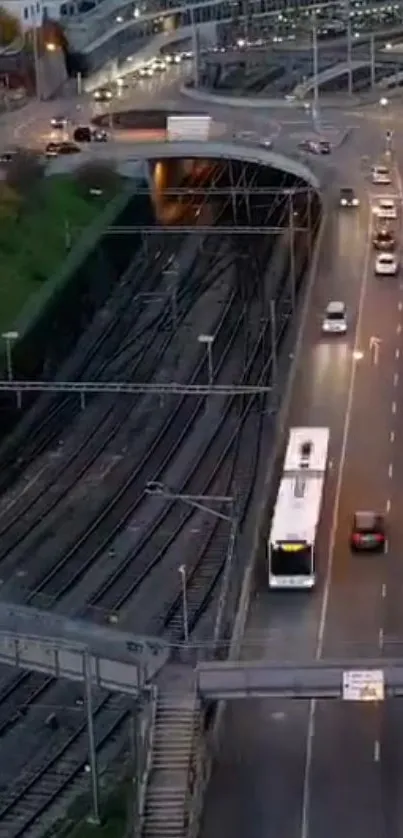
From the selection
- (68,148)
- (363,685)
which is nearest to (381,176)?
(68,148)

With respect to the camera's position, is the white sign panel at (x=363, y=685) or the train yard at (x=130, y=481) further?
the train yard at (x=130, y=481)

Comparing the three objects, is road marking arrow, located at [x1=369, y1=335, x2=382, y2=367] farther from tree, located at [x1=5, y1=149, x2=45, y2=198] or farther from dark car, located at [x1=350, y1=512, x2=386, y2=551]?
tree, located at [x1=5, y1=149, x2=45, y2=198]

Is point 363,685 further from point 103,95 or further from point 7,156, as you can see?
point 103,95

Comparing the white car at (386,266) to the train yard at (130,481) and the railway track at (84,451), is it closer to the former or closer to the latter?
the train yard at (130,481)

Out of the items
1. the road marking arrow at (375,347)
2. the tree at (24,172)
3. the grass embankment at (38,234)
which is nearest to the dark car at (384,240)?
the road marking arrow at (375,347)

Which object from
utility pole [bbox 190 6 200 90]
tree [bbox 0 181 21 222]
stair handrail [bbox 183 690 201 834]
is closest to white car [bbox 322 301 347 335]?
tree [bbox 0 181 21 222]

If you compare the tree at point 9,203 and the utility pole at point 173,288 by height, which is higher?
the tree at point 9,203
